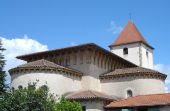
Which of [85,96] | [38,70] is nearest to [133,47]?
[85,96]

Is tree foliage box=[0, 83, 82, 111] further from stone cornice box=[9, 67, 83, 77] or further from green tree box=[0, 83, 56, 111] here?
stone cornice box=[9, 67, 83, 77]

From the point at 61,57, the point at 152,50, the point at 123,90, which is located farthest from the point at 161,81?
the point at 152,50

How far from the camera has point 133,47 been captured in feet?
176

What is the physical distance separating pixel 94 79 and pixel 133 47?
1831cm

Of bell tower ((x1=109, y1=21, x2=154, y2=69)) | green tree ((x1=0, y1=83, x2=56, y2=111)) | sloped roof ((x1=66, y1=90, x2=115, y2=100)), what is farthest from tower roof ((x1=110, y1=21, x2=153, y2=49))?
green tree ((x1=0, y1=83, x2=56, y2=111))

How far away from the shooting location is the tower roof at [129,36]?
53747 mm

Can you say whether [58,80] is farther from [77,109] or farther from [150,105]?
[150,105]

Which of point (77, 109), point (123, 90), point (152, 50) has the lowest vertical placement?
point (77, 109)

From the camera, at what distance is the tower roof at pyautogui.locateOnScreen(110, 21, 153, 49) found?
53747 millimetres

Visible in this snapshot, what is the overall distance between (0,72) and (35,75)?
468 cm

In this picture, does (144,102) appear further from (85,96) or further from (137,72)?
(137,72)

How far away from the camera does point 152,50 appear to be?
191 feet

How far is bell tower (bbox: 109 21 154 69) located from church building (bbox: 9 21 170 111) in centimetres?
1009

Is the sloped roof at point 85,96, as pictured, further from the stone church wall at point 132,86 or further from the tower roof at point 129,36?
the tower roof at point 129,36
